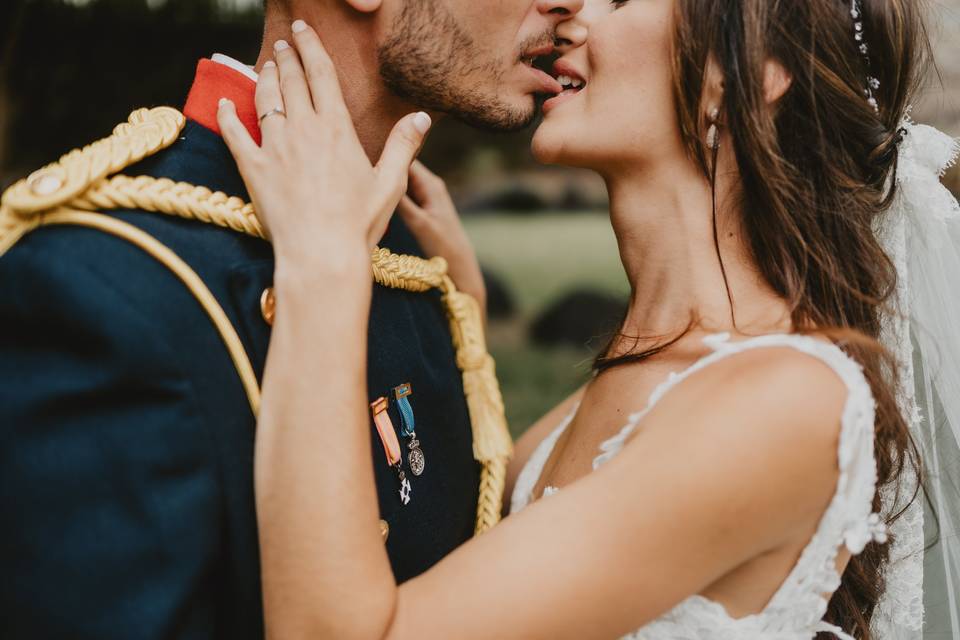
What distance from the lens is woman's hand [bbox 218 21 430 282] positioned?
5.09 feet

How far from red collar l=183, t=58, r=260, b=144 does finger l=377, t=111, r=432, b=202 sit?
0.95ft

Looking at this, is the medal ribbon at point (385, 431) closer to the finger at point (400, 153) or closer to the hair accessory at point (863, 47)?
the finger at point (400, 153)

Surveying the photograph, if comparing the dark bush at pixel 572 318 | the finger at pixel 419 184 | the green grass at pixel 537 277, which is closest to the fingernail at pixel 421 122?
the finger at pixel 419 184

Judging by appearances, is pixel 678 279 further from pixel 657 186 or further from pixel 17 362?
pixel 17 362

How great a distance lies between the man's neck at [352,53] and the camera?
207 cm

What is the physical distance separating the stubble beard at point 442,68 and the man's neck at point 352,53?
0.03 m

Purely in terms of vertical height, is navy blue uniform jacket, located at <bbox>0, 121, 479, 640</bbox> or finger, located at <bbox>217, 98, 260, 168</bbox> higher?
finger, located at <bbox>217, 98, 260, 168</bbox>

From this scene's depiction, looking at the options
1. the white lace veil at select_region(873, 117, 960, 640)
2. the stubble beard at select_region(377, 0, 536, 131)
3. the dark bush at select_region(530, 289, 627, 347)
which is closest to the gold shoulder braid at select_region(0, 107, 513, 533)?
the stubble beard at select_region(377, 0, 536, 131)

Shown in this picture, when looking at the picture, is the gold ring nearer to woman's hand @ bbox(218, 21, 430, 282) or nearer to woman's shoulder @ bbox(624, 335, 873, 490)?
woman's hand @ bbox(218, 21, 430, 282)

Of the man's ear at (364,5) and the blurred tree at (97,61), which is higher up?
the blurred tree at (97,61)

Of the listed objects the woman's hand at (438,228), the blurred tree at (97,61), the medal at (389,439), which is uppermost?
the blurred tree at (97,61)

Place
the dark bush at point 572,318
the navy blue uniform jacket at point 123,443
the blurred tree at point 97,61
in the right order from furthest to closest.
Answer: the dark bush at point 572,318 < the blurred tree at point 97,61 < the navy blue uniform jacket at point 123,443

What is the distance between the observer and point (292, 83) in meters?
1.76

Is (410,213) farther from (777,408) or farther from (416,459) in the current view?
(777,408)
